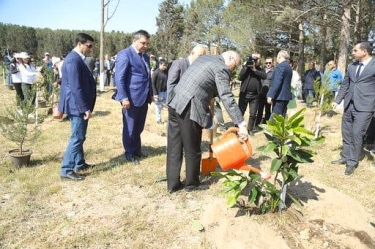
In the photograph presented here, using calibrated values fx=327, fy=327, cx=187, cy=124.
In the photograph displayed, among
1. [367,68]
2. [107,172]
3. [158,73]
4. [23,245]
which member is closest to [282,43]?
[158,73]

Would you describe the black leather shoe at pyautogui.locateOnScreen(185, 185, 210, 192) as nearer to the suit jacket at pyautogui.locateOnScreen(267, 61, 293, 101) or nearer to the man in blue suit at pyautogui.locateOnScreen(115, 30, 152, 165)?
the man in blue suit at pyautogui.locateOnScreen(115, 30, 152, 165)

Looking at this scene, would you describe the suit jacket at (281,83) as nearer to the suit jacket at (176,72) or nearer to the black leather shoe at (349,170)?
the black leather shoe at (349,170)

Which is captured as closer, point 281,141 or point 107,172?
point 281,141

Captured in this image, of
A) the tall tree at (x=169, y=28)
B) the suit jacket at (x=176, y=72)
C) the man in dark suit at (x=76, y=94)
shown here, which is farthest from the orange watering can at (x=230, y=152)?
the tall tree at (x=169, y=28)

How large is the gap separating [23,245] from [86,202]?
0.89 meters

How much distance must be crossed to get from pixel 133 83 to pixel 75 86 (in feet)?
3.07

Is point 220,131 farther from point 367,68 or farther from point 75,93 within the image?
point 75,93

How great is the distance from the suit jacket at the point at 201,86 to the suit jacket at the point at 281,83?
8.78 ft

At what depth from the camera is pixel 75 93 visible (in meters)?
3.93

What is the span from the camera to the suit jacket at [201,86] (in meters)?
3.39

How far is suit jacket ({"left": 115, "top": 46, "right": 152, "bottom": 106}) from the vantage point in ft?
14.8

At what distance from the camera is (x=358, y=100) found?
15.6 ft

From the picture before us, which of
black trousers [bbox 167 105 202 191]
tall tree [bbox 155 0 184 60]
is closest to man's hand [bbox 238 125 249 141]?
black trousers [bbox 167 105 202 191]

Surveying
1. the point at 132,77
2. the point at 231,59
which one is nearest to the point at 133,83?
the point at 132,77
